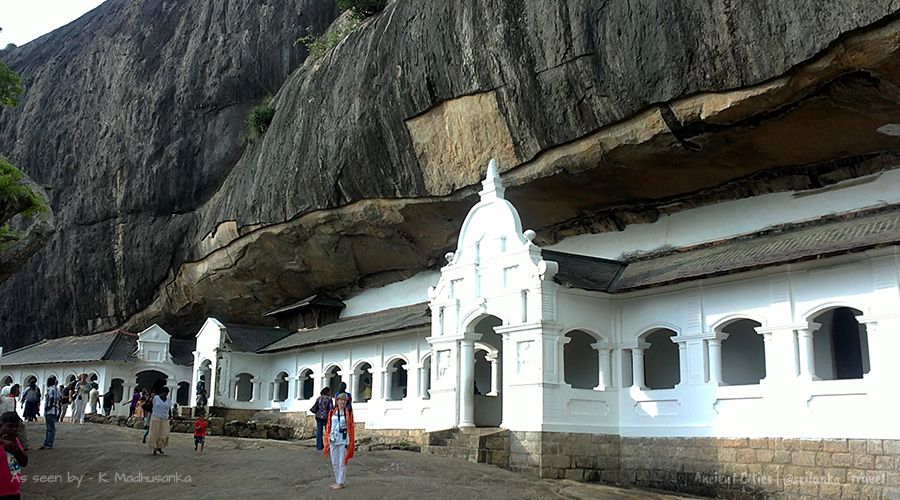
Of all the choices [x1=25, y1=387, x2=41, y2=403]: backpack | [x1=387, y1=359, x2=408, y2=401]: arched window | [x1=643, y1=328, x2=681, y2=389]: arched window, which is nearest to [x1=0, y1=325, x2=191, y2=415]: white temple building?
[x1=387, y1=359, x2=408, y2=401]: arched window

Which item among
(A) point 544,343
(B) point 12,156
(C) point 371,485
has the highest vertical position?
(B) point 12,156

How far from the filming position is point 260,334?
3322cm

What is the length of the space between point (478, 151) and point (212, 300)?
17.5 metres

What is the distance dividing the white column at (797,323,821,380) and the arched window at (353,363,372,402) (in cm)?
1442

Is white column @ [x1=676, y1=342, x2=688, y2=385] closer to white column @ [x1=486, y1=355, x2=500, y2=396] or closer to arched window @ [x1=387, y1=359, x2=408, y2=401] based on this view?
white column @ [x1=486, y1=355, x2=500, y2=396]

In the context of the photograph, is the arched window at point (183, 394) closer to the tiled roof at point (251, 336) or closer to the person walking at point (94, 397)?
the tiled roof at point (251, 336)

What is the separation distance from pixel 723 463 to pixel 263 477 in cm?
847

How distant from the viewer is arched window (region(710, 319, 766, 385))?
59.3ft

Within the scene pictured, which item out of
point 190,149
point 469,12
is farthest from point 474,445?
point 190,149

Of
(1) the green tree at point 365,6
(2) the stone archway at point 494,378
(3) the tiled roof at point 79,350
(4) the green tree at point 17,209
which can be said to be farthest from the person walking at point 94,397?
(1) the green tree at point 365,6

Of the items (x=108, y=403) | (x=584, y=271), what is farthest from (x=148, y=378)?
(x=584, y=271)

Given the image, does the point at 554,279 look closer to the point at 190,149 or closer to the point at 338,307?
the point at 338,307

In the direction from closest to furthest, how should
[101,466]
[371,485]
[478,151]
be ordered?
[371,485] → [101,466] → [478,151]

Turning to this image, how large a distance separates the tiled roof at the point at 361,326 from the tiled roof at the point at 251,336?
62 centimetres
